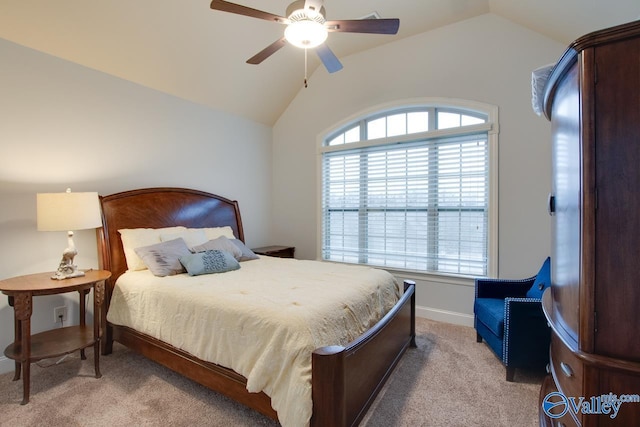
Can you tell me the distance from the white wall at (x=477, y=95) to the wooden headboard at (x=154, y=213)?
135 cm

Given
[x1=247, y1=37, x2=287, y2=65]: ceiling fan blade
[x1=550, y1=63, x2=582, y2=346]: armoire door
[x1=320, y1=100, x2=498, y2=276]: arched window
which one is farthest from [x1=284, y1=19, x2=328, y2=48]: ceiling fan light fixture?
[x1=320, y1=100, x2=498, y2=276]: arched window

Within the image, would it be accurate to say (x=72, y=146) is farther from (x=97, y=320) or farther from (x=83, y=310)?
(x=97, y=320)

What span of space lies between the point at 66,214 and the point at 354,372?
7.92 ft

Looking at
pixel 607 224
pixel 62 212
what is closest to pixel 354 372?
pixel 607 224

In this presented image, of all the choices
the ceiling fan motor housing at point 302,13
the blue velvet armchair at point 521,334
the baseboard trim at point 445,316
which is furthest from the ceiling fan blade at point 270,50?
the baseboard trim at point 445,316

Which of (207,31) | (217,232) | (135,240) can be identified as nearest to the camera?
(135,240)

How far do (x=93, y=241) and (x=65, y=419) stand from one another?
1635 mm

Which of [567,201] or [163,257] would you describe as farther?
[163,257]

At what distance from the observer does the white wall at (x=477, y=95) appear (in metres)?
3.00

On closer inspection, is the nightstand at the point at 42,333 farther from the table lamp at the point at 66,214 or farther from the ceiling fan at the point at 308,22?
the ceiling fan at the point at 308,22

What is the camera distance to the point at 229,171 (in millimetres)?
4242

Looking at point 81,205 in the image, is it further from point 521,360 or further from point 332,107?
point 521,360

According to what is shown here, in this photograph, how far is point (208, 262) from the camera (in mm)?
2738

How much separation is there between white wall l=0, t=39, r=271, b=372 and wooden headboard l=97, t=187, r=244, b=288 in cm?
17
